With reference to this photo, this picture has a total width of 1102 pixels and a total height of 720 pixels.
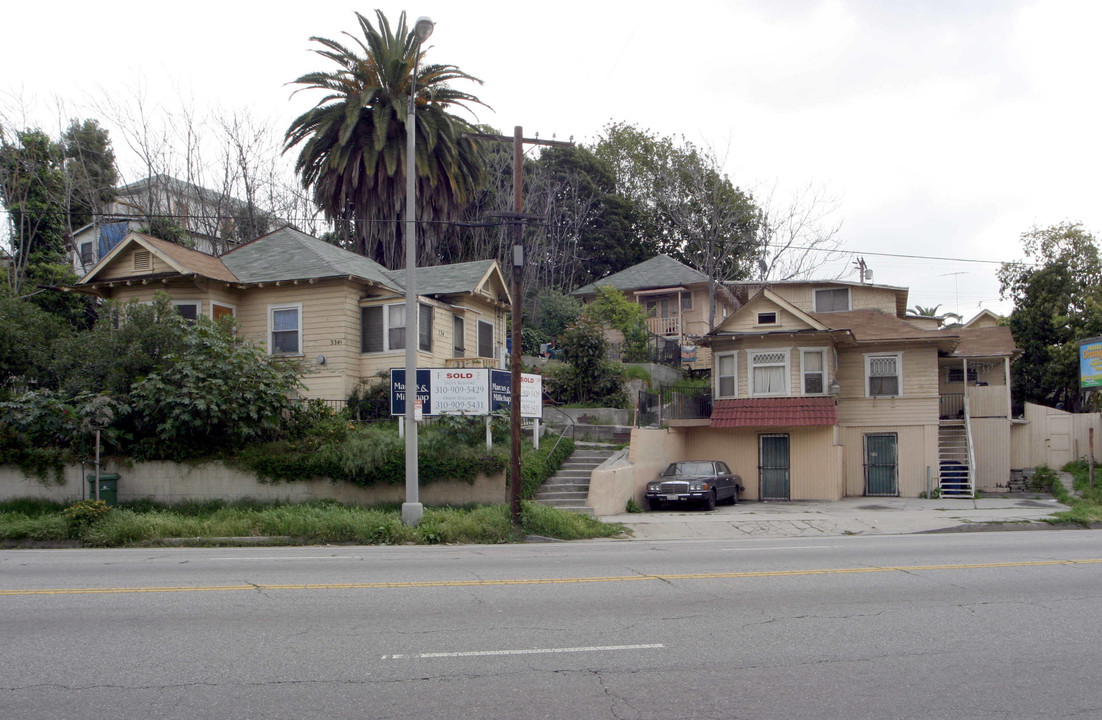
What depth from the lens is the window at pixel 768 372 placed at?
94.8 ft

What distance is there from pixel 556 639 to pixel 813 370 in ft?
74.0

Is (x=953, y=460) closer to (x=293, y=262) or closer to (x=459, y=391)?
(x=459, y=391)

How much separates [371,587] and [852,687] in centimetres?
595

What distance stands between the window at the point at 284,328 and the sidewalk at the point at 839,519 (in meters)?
11.3

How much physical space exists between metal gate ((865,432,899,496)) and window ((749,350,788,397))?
3755 millimetres

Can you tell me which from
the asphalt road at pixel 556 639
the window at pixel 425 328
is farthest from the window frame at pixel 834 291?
the asphalt road at pixel 556 639

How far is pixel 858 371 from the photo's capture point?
30.1 metres

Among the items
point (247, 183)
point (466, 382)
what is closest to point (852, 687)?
point (466, 382)

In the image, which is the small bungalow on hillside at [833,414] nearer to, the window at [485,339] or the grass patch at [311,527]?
the window at [485,339]

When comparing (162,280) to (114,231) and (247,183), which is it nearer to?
(247,183)


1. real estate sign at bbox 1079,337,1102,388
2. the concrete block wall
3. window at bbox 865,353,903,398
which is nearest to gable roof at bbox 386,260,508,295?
the concrete block wall

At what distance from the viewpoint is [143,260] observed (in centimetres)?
2673

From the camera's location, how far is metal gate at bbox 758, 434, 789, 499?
28.7m

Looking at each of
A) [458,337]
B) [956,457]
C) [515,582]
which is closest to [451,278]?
[458,337]
